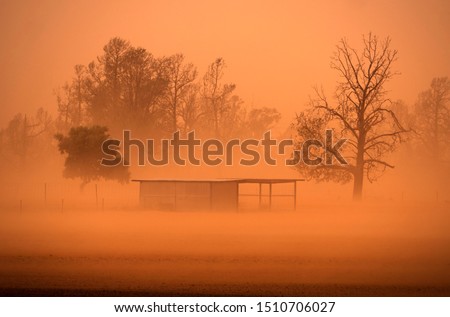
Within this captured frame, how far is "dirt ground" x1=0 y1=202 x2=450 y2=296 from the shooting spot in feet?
72.6

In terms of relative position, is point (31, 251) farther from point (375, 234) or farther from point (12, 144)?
point (12, 144)

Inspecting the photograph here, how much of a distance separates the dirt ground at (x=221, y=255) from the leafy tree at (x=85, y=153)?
9.86 meters

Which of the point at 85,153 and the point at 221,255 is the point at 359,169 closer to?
the point at 85,153

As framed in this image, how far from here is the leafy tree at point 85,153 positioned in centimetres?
5384

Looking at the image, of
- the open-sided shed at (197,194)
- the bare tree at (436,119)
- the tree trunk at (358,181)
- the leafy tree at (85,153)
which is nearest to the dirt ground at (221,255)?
the open-sided shed at (197,194)

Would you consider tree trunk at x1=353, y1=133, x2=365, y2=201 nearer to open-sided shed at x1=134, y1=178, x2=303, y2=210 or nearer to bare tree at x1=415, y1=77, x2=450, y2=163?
open-sided shed at x1=134, y1=178, x2=303, y2=210

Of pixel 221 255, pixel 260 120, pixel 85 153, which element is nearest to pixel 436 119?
pixel 260 120

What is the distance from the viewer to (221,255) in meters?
28.0

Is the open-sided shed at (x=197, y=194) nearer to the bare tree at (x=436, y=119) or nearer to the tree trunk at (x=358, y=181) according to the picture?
the tree trunk at (x=358, y=181)

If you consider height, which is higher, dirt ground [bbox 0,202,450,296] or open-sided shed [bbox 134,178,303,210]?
open-sided shed [bbox 134,178,303,210]

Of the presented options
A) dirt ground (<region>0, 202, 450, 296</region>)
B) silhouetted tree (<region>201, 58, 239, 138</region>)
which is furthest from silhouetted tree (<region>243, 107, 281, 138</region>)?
dirt ground (<region>0, 202, 450, 296</region>)

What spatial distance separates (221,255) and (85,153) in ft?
93.2

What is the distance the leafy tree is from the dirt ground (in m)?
9.86
